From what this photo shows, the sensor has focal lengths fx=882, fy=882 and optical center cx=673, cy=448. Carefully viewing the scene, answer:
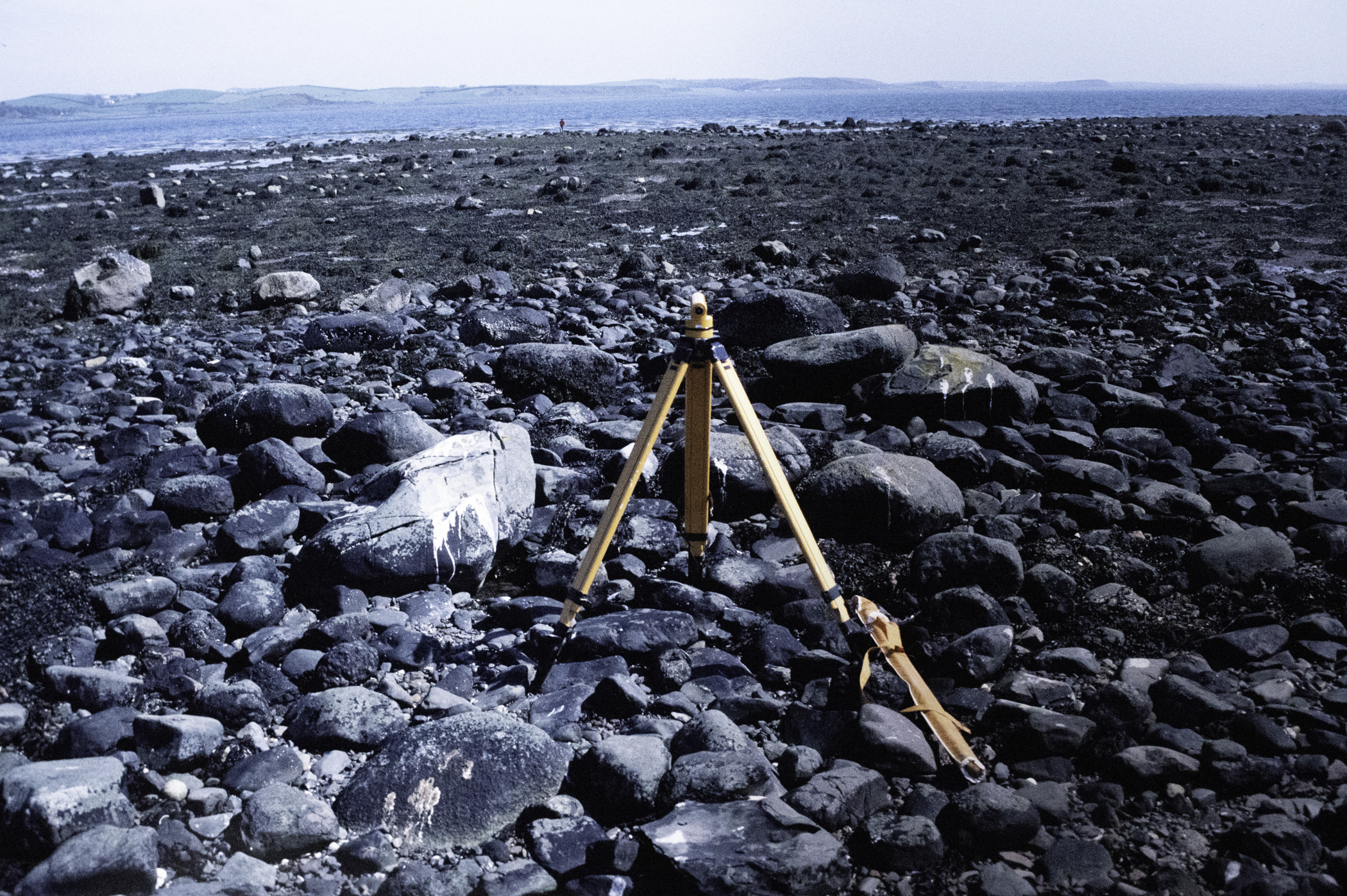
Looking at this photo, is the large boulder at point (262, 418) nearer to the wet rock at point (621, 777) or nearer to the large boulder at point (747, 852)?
the wet rock at point (621, 777)

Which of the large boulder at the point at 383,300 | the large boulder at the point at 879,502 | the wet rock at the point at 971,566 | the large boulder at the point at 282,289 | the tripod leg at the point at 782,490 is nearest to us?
the tripod leg at the point at 782,490

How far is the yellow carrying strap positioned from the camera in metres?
3.34

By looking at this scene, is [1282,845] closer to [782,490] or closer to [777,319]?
[782,490]

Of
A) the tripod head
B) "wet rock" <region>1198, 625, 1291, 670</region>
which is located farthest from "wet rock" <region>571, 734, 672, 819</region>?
"wet rock" <region>1198, 625, 1291, 670</region>

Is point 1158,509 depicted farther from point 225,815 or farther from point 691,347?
point 225,815

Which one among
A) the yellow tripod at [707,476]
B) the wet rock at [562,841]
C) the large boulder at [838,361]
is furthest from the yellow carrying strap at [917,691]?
the large boulder at [838,361]

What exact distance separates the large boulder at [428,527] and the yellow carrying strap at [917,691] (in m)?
2.19

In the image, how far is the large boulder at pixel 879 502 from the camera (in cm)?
518

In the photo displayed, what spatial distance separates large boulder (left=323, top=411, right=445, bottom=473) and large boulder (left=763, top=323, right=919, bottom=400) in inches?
122

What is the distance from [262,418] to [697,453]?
4.20 metres

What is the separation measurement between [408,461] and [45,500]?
276 cm

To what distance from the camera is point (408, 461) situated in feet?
17.2

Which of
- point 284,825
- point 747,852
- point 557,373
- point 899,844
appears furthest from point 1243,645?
point 557,373

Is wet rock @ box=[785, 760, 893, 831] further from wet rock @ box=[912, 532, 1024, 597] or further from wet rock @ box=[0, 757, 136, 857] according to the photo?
wet rock @ box=[0, 757, 136, 857]
